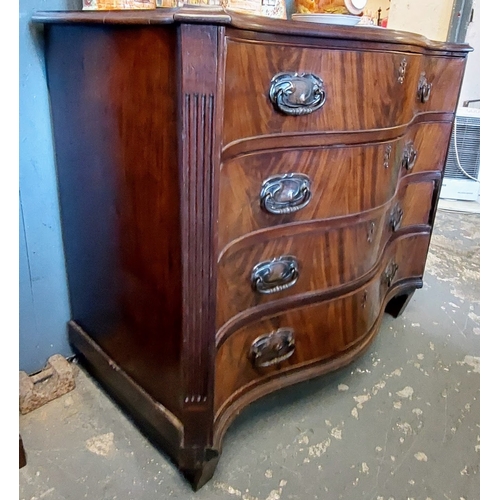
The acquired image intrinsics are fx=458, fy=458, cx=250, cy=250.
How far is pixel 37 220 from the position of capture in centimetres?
109

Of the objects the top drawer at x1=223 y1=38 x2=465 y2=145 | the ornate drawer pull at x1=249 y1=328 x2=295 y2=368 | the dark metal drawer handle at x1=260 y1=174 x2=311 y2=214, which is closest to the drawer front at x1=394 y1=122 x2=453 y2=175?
the top drawer at x1=223 y1=38 x2=465 y2=145

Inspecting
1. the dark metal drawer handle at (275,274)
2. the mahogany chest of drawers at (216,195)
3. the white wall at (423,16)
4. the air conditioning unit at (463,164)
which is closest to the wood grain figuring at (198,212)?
the mahogany chest of drawers at (216,195)

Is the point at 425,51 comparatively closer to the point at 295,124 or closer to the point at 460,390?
the point at 295,124

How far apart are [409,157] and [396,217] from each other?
6.9 inches

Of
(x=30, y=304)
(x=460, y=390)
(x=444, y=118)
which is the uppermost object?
(x=444, y=118)

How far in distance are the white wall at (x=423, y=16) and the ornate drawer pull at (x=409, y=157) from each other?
48.6 inches

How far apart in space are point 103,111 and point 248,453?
798mm

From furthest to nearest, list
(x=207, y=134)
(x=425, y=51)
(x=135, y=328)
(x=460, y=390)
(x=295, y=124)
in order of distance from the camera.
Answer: (x=460, y=390) < (x=425, y=51) < (x=135, y=328) < (x=295, y=124) < (x=207, y=134)

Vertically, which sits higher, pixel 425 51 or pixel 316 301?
pixel 425 51

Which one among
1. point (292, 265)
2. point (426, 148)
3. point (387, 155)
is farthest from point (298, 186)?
point (426, 148)

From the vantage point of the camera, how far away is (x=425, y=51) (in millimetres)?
1133

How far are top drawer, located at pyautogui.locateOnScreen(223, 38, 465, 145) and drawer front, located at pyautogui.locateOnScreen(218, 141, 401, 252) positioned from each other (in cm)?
5

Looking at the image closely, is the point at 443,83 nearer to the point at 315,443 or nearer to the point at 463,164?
the point at 315,443

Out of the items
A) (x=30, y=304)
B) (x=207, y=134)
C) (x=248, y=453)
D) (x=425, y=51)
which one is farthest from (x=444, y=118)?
(x=30, y=304)
